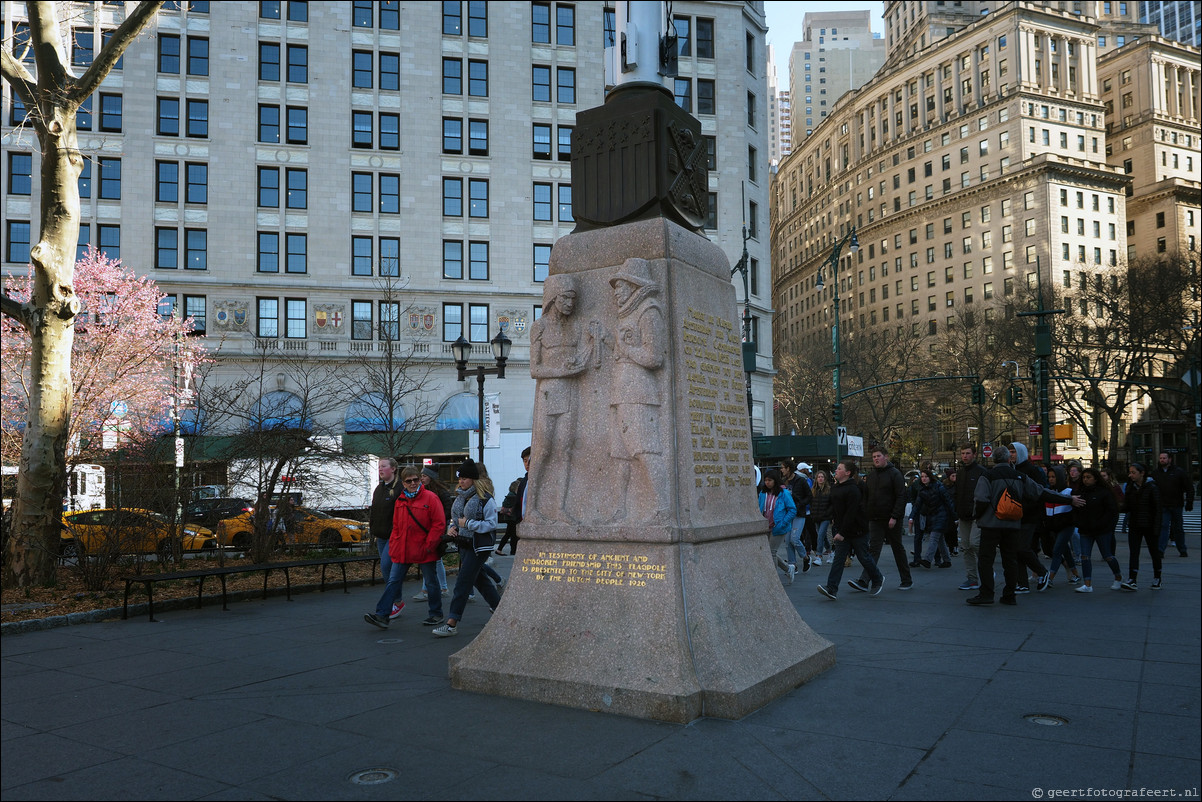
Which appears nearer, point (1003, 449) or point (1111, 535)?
point (1003, 449)

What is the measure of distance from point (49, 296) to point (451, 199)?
34.8 metres

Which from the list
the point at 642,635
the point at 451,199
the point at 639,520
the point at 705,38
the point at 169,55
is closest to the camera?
the point at 642,635

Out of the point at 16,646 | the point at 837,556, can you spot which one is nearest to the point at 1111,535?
the point at 837,556

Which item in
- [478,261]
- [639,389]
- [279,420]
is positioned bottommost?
[639,389]

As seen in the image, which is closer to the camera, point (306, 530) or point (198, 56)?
point (306, 530)

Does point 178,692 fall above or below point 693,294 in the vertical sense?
below

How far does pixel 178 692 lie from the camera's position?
A: 6.79 metres

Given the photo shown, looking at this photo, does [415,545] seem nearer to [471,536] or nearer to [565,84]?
[471,536]

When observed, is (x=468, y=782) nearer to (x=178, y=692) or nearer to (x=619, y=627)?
(x=619, y=627)

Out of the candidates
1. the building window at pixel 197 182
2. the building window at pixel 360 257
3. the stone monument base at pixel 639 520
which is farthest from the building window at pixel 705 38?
the stone monument base at pixel 639 520

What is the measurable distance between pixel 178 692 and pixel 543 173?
43.4m

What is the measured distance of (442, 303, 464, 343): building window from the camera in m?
45.9

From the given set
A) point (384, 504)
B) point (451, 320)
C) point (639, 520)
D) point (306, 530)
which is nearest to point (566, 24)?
point (451, 320)

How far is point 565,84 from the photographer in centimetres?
4834
